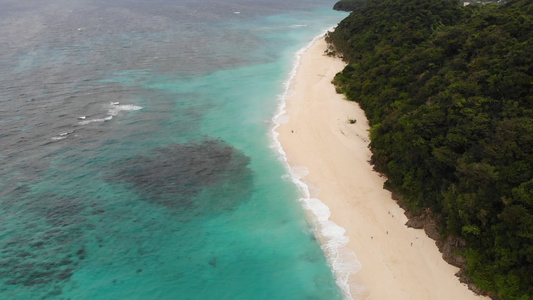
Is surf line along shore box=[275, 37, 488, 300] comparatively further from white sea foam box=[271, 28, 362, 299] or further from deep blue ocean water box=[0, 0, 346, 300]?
deep blue ocean water box=[0, 0, 346, 300]

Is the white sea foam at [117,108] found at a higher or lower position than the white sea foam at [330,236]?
higher

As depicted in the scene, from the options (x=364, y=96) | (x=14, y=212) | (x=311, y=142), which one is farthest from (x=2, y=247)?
(x=364, y=96)

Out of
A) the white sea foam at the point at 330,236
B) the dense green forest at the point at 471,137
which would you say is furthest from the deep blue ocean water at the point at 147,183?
the dense green forest at the point at 471,137

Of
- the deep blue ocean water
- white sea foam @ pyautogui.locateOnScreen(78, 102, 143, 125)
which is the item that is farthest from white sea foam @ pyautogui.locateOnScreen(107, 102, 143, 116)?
the deep blue ocean water

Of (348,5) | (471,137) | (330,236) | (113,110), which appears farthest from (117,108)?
(348,5)

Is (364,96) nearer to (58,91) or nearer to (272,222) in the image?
(272,222)

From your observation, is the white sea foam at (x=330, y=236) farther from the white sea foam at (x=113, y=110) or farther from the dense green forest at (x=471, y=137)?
the white sea foam at (x=113, y=110)
